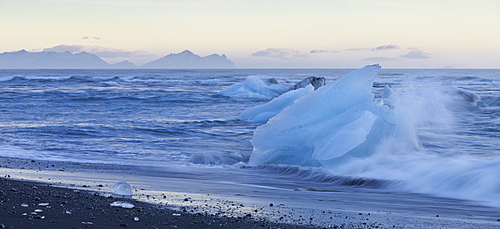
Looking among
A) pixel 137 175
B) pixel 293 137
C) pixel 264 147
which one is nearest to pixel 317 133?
pixel 293 137

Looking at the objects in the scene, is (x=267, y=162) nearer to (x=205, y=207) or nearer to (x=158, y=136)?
(x=205, y=207)

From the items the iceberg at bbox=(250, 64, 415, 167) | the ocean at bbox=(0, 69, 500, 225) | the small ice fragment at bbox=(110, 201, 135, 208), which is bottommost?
the ocean at bbox=(0, 69, 500, 225)

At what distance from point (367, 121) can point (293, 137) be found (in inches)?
56.7

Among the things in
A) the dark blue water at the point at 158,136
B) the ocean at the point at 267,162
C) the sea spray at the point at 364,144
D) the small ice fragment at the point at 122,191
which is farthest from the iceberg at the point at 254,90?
the small ice fragment at the point at 122,191

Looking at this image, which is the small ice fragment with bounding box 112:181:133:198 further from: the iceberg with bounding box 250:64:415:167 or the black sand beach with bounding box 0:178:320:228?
the iceberg with bounding box 250:64:415:167

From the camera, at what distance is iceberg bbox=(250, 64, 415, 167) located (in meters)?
8.51

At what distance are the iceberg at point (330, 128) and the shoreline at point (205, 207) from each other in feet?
6.25

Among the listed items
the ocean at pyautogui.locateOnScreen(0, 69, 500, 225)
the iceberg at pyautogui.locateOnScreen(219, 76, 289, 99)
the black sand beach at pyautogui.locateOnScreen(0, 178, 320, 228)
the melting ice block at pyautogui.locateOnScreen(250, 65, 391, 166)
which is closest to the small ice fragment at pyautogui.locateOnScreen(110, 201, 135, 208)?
the black sand beach at pyautogui.locateOnScreen(0, 178, 320, 228)

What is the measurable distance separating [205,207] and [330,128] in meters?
4.88

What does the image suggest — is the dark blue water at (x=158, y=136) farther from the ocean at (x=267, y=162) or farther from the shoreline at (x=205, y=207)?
the shoreline at (x=205, y=207)

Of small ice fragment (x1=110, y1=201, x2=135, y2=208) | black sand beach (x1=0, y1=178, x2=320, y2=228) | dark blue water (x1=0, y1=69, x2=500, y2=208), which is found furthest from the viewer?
dark blue water (x1=0, y1=69, x2=500, y2=208)

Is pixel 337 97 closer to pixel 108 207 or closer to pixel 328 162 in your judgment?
pixel 328 162

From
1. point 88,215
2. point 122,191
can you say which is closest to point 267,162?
point 122,191

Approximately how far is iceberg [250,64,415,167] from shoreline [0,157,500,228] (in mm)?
1904
